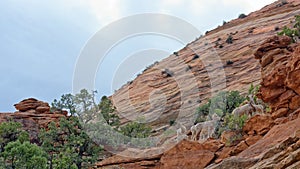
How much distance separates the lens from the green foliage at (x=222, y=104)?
108ft

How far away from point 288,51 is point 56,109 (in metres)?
29.9

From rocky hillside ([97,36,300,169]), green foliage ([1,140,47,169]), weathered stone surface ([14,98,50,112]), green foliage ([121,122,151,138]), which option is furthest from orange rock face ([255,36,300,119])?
weathered stone surface ([14,98,50,112])

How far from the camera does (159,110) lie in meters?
45.6

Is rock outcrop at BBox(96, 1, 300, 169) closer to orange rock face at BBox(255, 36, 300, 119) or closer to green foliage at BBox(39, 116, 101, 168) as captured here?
orange rock face at BBox(255, 36, 300, 119)

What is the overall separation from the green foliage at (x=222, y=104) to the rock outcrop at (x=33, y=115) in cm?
1452

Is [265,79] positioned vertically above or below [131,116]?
below

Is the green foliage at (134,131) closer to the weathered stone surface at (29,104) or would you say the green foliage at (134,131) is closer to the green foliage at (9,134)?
the green foliage at (9,134)

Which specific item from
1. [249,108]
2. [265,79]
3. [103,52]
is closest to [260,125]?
[265,79]

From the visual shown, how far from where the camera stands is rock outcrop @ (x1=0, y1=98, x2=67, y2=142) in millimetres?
38938

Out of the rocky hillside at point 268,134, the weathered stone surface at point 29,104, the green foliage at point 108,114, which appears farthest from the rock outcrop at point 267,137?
the weathered stone surface at point 29,104

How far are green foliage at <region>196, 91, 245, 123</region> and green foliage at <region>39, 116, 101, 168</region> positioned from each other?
35.0 ft

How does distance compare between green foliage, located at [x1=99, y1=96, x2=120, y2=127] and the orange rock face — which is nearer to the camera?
the orange rock face

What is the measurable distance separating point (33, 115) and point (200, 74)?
23.4 meters

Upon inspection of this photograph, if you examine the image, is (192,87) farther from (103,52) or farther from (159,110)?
(103,52)
